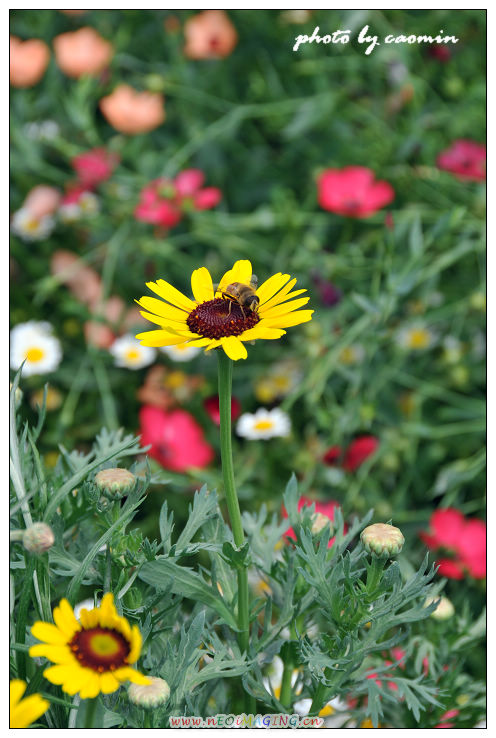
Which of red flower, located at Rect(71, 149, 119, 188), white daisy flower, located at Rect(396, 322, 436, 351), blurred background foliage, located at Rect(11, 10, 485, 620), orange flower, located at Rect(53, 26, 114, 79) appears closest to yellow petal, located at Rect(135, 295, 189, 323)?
blurred background foliage, located at Rect(11, 10, 485, 620)

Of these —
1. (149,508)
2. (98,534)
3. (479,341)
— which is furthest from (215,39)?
(98,534)

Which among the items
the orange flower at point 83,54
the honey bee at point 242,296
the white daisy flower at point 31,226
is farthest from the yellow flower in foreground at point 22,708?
the orange flower at point 83,54

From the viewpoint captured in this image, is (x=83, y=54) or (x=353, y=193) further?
(x=83, y=54)

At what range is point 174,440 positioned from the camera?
1042 millimetres

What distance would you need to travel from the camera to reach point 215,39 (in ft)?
4.22

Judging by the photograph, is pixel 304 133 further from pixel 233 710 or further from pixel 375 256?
pixel 233 710

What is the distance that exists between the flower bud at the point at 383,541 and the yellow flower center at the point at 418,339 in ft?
2.29

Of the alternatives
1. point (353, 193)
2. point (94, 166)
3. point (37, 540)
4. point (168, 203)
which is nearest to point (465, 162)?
point (353, 193)

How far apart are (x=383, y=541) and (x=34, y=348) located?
79 centimetres

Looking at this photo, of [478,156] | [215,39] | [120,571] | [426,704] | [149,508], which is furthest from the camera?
[215,39]

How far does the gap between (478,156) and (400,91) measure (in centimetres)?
18

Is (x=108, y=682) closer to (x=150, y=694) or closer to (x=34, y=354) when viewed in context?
(x=150, y=694)

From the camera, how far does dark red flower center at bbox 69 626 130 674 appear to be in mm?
374

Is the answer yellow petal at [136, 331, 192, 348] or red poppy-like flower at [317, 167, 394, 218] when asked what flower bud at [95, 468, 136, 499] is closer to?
yellow petal at [136, 331, 192, 348]
